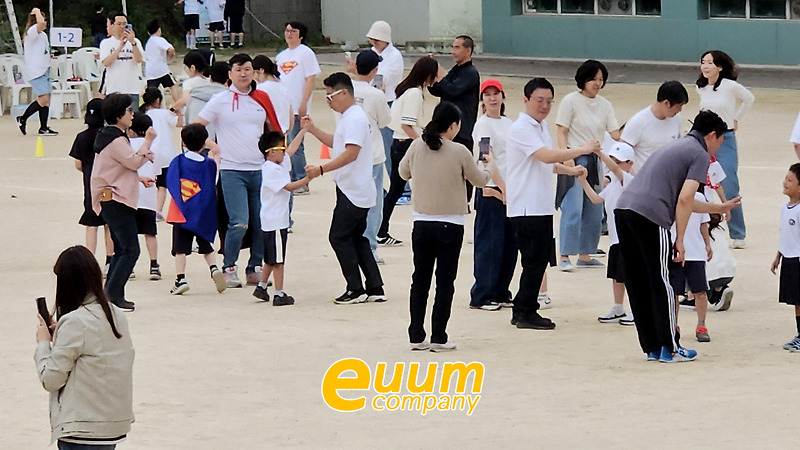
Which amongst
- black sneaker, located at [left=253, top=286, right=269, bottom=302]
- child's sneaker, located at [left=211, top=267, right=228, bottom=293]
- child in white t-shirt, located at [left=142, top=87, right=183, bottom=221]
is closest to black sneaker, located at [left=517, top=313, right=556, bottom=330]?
black sneaker, located at [left=253, top=286, right=269, bottom=302]

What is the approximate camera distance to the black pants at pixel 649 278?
8445 mm

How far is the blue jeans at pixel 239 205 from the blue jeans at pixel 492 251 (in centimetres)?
172

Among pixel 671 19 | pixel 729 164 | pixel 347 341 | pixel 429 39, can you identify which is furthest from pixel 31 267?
pixel 429 39

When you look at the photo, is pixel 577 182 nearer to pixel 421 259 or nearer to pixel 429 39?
pixel 421 259

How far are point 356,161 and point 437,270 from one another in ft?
5.27

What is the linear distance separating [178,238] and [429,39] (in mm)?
20943

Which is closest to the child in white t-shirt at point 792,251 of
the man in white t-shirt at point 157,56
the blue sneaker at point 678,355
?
the blue sneaker at point 678,355

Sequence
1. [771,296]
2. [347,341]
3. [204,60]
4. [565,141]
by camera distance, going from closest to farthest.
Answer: [347,341] < [771,296] < [565,141] < [204,60]

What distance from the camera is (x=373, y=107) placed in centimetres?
1159

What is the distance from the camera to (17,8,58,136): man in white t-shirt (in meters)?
20.3

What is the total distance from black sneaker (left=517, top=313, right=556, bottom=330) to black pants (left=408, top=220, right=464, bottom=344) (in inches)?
31.5

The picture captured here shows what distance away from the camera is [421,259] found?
8891 millimetres

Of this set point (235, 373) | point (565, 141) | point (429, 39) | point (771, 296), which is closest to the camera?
point (235, 373)

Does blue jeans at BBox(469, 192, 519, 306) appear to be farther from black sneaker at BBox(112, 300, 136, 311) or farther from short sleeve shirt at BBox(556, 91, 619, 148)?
black sneaker at BBox(112, 300, 136, 311)
